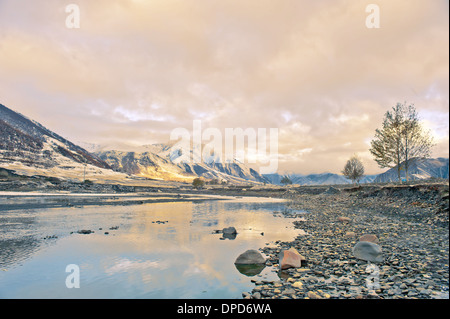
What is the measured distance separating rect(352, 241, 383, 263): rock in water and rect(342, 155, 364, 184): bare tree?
116 metres

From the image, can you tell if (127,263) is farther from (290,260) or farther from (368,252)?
(368,252)

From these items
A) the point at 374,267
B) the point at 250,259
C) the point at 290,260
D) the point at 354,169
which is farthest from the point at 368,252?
the point at 354,169

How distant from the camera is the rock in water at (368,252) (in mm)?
13994

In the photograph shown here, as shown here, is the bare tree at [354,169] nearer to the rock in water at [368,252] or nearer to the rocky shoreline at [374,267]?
the rocky shoreline at [374,267]

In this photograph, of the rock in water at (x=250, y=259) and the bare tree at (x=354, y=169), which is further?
the bare tree at (x=354, y=169)

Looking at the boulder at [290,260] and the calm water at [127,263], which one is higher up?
the boulder at [290,260]

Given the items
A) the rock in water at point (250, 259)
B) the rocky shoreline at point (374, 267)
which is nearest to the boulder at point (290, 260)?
the rocky shoreline at point (374, 267)

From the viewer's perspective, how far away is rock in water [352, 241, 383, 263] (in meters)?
14.0

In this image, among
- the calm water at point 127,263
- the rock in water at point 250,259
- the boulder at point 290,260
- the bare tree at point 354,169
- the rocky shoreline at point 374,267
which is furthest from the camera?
the bare tree at point 354,169

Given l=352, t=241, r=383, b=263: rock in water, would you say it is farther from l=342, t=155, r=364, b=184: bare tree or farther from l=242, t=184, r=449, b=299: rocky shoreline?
l=342, t=155, r=364, b=184: bare tree

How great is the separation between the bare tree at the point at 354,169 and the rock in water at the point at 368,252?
4572 inches

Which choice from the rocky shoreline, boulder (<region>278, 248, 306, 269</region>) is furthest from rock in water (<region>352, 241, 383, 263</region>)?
boulder (<region>278, 248, 306, 269</region>)
